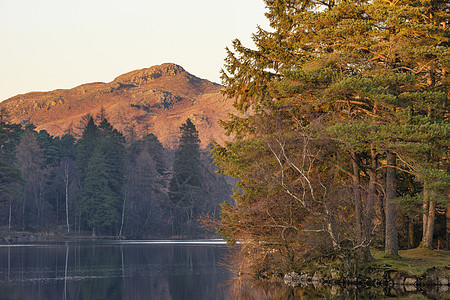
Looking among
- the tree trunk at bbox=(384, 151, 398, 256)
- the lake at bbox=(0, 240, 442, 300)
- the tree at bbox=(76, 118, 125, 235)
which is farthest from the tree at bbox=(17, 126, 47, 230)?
the tree trunk at bbox=(384, 151, 398, 256)

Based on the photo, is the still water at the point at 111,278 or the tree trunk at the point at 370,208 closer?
the still water at the point at 111,278

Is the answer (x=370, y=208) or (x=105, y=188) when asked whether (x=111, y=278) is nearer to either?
(x=370, y=208)

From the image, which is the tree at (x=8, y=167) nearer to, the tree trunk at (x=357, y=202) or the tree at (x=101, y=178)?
the tree at (x=101, y=178)

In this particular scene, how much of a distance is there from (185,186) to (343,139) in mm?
66748

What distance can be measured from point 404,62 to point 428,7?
10.6ft

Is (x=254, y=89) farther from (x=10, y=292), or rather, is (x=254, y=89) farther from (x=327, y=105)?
(x=10, y=292)

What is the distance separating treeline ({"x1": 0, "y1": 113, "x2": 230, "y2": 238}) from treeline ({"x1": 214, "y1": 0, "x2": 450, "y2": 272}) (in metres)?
55.9

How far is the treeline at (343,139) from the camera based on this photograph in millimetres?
23969

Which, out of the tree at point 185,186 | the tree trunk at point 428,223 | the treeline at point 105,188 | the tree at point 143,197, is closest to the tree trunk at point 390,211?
the tree trunk at point 428,223

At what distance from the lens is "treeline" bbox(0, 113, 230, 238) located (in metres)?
82.5

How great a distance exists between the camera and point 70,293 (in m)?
22.9

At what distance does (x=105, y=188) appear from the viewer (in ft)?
273

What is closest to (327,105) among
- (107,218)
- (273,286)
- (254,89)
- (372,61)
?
(372,61)

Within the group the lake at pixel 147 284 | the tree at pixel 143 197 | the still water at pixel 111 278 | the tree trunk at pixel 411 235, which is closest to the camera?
the lake at pixel 147 284
